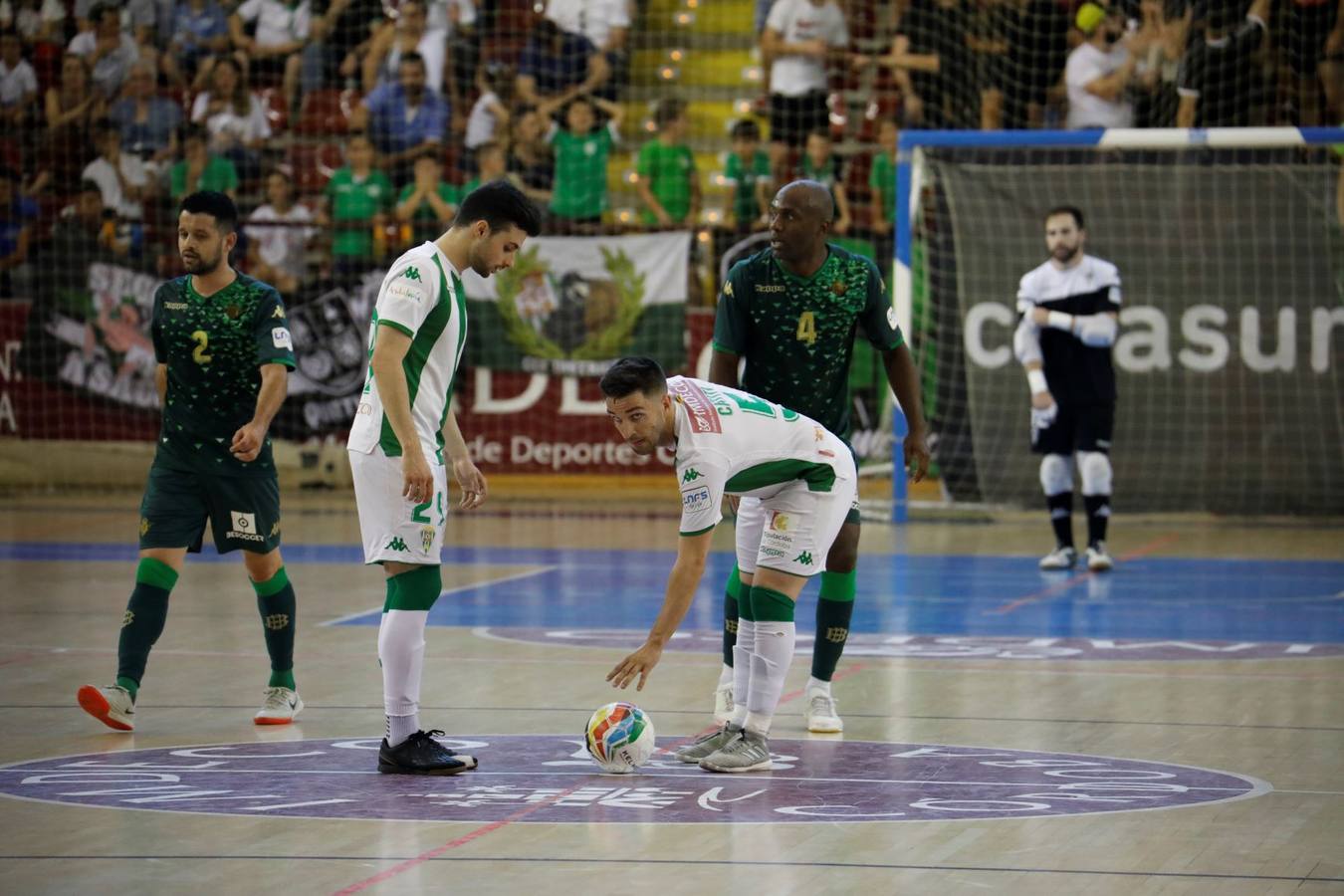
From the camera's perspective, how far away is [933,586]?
13.0 metres

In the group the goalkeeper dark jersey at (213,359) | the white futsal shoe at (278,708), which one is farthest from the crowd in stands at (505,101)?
the white futsal shoe at (278,708)

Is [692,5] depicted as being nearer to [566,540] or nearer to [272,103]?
[272,103]

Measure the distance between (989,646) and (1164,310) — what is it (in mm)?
8139

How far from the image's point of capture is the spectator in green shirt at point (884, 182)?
19.7 m

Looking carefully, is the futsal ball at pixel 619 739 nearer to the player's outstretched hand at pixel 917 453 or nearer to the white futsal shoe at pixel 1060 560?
the player's outstretched hand at pixel 917 453

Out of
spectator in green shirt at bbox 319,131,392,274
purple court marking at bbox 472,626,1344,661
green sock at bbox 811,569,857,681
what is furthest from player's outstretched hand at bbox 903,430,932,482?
spectator in green shirt at bbox 319,131,392,274

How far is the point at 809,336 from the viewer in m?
8.16

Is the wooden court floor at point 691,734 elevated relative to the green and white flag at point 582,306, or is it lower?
lower

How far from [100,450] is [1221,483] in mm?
11128

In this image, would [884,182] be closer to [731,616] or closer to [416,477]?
[731,616]

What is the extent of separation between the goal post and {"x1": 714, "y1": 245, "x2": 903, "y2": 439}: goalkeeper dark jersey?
8.83 metres

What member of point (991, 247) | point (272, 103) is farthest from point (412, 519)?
point (272, 103)

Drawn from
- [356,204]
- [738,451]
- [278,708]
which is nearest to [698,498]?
[738,451]

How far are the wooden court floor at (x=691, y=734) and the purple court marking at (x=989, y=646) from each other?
4 centimetres
